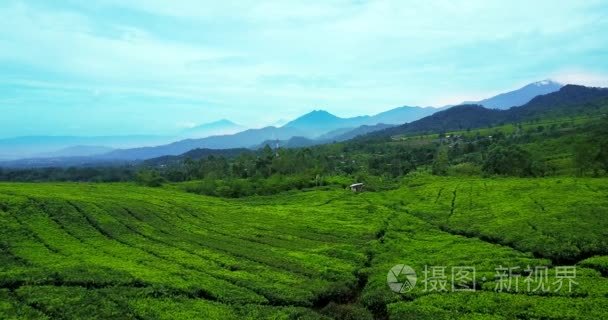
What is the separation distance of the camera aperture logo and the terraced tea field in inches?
22.9

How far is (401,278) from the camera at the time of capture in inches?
1335

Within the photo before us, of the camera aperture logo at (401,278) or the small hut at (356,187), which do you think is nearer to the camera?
the camera aperture logo at (401,278)

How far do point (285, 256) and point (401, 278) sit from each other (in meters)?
10.9

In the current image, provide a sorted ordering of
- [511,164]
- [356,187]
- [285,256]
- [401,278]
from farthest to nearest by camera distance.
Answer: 1. [511,164]
2. [356,187]
3. [285,256]
4. [401,278]

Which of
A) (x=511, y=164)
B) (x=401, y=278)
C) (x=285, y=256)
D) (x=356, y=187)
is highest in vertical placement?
(x=285, y=256)

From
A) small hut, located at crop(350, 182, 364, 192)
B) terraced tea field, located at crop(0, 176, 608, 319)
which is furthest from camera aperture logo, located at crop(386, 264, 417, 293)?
small hut, located at crop(350, 182, 364, 192)

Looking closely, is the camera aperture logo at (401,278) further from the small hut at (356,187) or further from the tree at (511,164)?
the tree at (511,164)

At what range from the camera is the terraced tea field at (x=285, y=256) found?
27.8 metres

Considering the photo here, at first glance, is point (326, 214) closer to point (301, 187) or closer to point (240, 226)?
point (240, 226)

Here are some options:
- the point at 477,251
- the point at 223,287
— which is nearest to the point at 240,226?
the point at 223,287

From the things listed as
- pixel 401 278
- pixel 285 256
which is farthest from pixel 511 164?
pixel 401 278

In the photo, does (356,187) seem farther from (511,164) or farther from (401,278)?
(401,278)

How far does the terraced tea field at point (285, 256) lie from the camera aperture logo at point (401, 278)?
58 centimetres

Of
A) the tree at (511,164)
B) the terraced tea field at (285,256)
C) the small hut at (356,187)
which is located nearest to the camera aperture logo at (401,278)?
the terraced tea field at (285,256)
